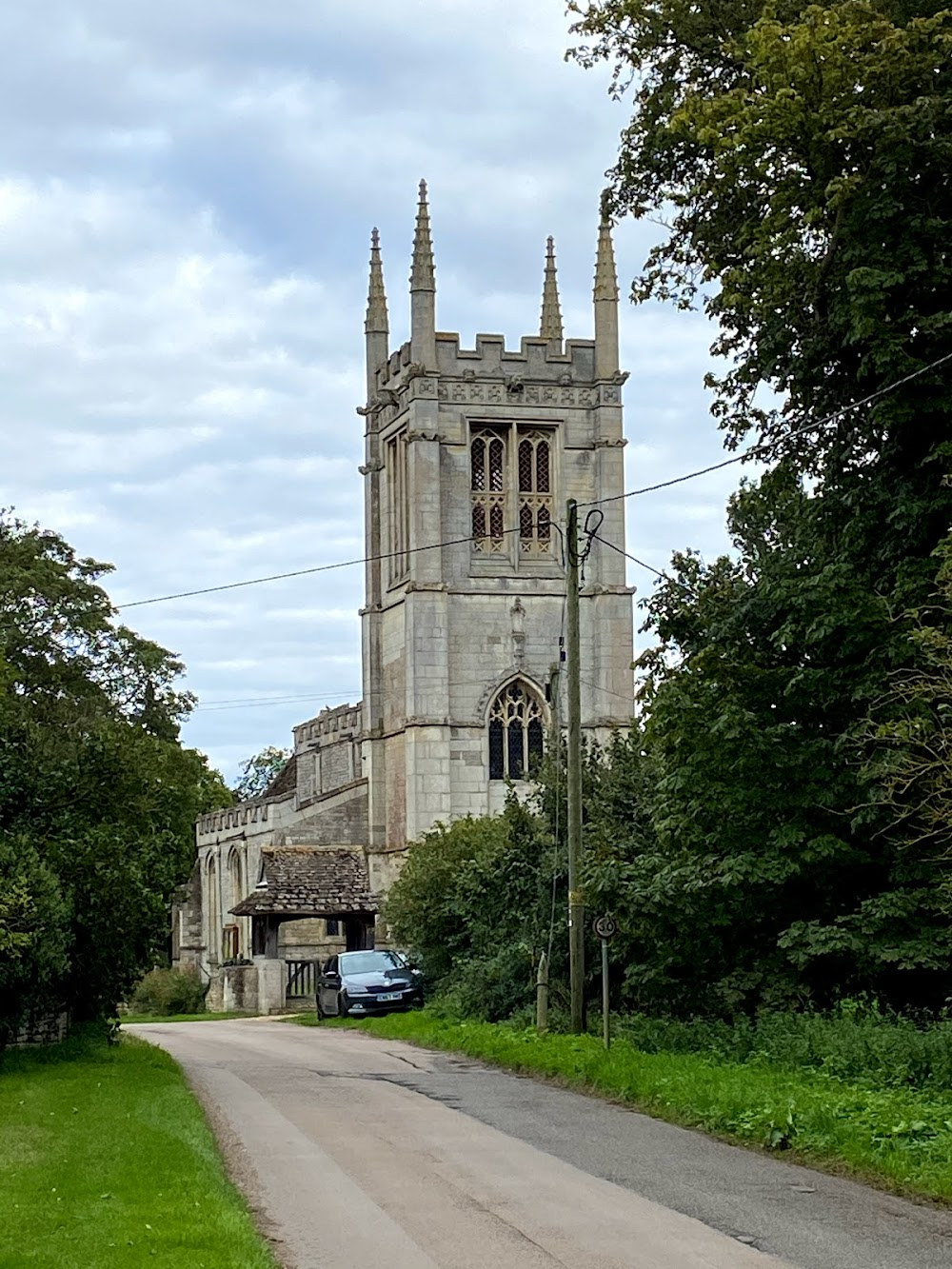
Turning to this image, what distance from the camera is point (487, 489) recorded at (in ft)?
184

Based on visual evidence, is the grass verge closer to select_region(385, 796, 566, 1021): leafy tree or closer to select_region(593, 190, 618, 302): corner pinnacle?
select_region(385, 796, 566, 1021): leafy tree

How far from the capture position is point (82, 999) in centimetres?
2703

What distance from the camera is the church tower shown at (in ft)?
177

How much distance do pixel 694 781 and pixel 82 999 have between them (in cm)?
1100

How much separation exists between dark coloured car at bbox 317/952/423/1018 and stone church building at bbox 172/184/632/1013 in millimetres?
13596

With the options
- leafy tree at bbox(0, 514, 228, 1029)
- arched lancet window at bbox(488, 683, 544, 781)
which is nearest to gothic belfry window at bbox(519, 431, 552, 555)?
arched lancet window at bbox(488, 683, 544, 781)

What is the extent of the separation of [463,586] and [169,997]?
1533 centimetres

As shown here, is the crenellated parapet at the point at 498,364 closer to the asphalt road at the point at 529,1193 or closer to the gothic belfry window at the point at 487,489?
the gothic belfry window at the point at 487,489

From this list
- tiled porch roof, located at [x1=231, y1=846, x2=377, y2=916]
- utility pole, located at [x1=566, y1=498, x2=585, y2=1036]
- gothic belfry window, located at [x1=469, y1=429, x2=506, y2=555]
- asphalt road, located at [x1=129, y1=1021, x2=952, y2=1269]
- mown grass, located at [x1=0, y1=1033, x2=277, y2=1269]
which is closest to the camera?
mown grass, located at [x1=0, y1=1033, x2=277, y2=1269]

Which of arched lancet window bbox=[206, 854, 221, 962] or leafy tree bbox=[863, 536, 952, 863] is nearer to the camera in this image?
leafy tree bbox=[863, 536, 952, 863]

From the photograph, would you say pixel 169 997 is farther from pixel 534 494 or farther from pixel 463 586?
pixel 534 494

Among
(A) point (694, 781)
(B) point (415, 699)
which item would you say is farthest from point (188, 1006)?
(A) point (694, 781)

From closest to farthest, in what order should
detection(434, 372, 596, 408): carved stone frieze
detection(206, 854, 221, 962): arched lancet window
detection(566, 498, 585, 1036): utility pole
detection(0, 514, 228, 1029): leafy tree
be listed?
detection(0, 514, 228, 1029): leafy tree, detection(566, 498, 585, 1036): utility pole, detection(434, 372, 596, 408): carved stone frieze, detection(206, 854, 221, 962): arched lancet window

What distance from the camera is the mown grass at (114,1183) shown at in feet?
30.1
